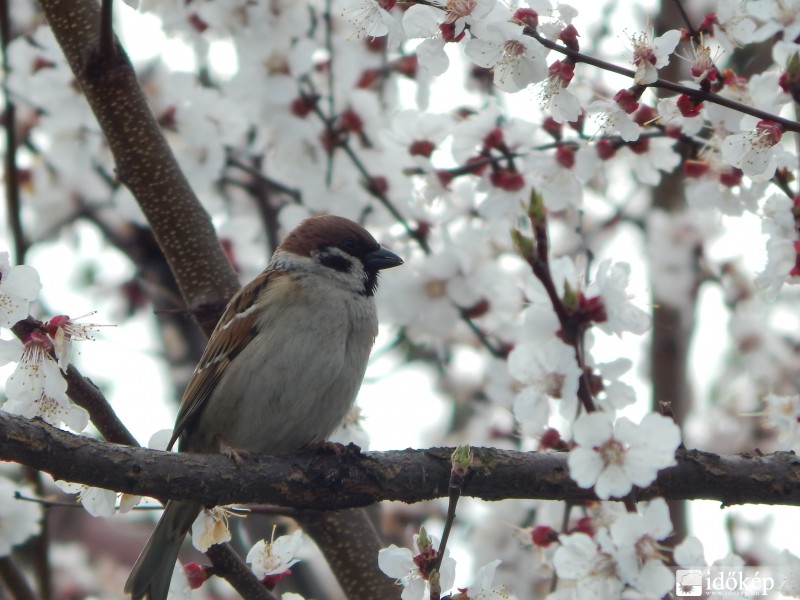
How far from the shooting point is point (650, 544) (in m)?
2.14

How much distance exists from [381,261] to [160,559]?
1.42 metres

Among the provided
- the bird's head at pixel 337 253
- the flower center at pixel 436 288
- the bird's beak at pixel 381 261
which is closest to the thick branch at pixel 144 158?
A: the bird's head at pixel 337 253

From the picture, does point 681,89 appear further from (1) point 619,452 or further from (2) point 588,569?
(2) point 588,569

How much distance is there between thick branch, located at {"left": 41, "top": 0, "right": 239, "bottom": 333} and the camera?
3197mm

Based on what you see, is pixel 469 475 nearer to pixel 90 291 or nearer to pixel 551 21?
pixel 551 21

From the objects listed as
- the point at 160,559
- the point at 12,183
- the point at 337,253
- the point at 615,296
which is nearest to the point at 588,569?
the point at 615,296

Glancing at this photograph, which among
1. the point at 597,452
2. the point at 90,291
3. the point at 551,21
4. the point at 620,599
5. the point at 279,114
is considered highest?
the point at 90,291

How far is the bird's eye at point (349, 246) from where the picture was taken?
3.99 m

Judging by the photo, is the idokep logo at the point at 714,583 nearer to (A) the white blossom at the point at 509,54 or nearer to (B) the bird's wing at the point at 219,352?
(A) the white blossom at the point at 509,54

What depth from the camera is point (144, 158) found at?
10.6 ft

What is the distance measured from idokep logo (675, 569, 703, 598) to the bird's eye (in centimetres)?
188

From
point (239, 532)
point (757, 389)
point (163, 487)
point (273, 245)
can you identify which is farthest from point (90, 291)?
point (163, 487)

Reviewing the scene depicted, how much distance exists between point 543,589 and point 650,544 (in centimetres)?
275

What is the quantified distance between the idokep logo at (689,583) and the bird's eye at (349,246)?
1882mm
